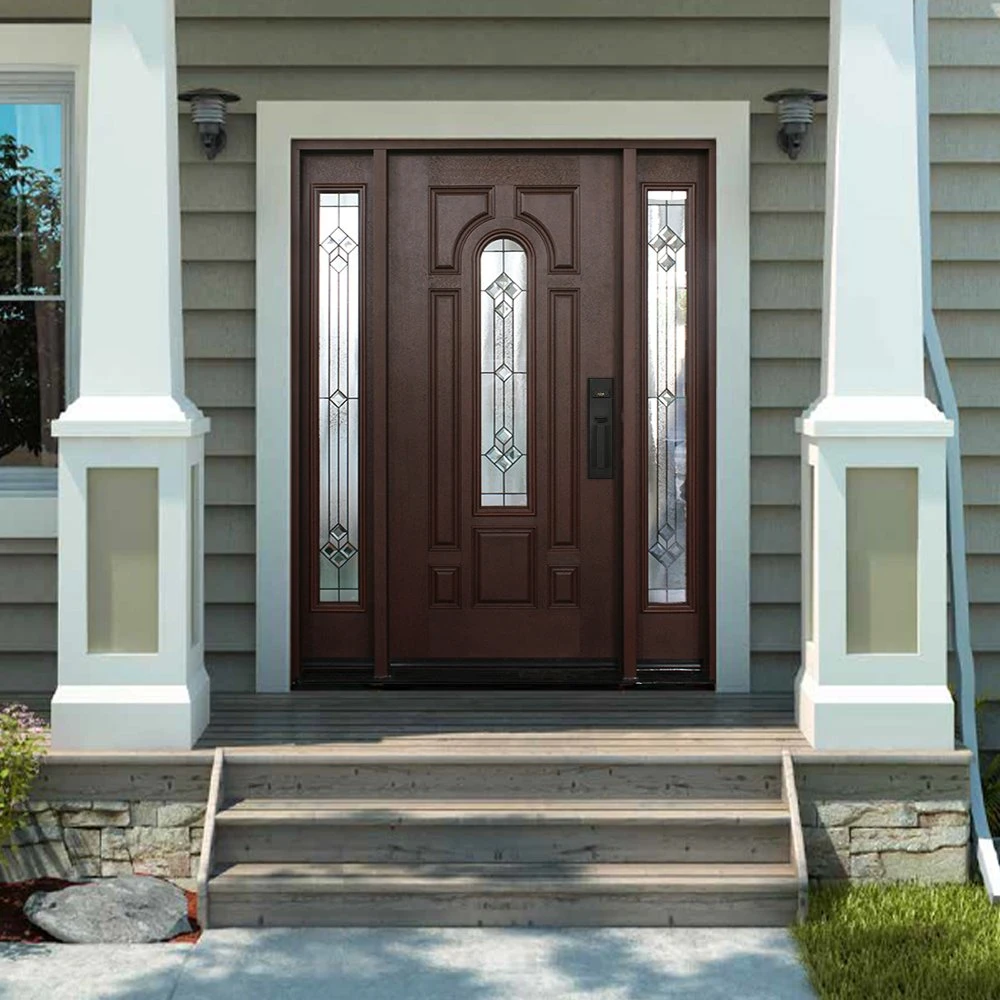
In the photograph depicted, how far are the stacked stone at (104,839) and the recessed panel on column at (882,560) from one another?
1992 millimetres

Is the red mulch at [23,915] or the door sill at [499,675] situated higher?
the door sill at [499,675]

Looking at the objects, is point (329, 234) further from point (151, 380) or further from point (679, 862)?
point (679, 862)

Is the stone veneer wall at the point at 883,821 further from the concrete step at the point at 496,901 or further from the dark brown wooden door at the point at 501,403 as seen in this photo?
the dark brown wooden door at the point at 501,403

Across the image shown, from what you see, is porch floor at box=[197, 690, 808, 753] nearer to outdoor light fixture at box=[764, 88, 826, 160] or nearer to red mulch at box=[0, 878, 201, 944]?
red mulch at box=[0, 878, 201, 944]

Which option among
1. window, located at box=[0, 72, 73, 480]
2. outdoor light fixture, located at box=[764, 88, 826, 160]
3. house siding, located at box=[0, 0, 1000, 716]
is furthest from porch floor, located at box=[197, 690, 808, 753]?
outdoor light fixture, located at box=[764, 88, 826, 160]

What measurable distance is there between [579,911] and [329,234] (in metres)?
2.68

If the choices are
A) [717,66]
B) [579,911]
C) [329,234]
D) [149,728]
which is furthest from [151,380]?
[717,66]

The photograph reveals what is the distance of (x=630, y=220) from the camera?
19.7 feet

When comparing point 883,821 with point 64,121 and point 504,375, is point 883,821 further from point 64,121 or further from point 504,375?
point 64,121

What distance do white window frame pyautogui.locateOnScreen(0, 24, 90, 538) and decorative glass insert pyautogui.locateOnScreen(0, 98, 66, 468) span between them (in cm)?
3

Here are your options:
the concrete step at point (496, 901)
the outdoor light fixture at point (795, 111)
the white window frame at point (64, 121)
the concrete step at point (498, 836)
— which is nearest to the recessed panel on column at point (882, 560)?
the concrete step at point (498, 836)

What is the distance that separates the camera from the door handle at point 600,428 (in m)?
6.08

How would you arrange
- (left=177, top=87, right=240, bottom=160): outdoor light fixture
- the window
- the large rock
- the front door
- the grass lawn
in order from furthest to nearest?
the front door → the window → (left=177, top=87, right=240, bottom=160): outdoor light fixture → the large rock → the grass lawn

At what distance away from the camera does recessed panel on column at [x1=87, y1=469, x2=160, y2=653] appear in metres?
4.86
